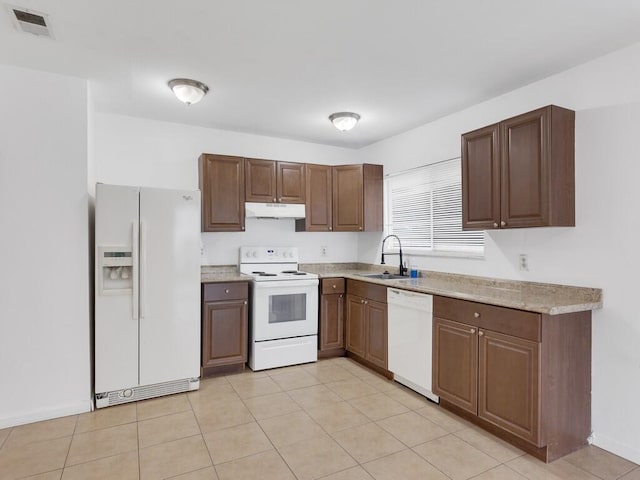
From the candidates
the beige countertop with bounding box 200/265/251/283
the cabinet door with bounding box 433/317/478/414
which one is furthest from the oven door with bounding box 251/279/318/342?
the cabinet door with bounding box 433/317/478/414

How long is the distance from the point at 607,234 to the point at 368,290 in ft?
6.64

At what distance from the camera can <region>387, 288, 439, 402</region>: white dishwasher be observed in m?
3.05

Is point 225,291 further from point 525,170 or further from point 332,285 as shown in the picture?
point 525,170

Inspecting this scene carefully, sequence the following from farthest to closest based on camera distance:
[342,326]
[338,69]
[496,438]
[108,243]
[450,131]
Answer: [342,326], [450,131], [108,243], [338,69], [496,438]

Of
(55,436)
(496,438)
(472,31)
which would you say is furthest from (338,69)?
(55,436)

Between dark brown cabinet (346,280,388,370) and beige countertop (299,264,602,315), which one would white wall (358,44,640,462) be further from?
dark brown cabinet (346,280,388,370)

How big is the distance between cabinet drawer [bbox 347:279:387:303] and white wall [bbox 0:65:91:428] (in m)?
2.46

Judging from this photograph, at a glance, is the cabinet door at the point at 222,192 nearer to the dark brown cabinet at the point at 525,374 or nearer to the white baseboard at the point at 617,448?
the dark brown cabinet at the point at 525,374

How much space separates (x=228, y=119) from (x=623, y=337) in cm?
373

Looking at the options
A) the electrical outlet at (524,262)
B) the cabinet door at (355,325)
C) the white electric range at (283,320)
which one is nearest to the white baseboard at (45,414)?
the white electric range at (283,320)

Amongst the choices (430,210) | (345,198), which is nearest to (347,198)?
(345,198)

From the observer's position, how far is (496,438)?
8.24 feet

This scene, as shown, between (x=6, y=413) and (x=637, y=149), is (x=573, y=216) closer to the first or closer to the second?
(x=637, y=149)

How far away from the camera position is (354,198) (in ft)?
14.9
